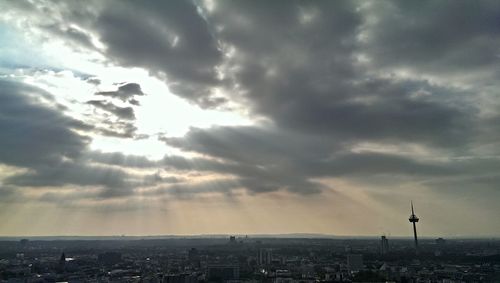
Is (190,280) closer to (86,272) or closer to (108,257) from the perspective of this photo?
(86,272)

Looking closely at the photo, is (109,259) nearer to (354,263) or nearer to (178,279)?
(178,279)

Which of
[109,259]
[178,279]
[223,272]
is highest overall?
[109,259]

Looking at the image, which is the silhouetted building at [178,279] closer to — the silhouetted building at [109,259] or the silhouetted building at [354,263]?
the silhouetted building at [354,263]

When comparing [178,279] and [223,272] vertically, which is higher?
[178,279]

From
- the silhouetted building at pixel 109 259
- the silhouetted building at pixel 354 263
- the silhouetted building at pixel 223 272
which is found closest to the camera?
the silhouetted building at pixel 223 272

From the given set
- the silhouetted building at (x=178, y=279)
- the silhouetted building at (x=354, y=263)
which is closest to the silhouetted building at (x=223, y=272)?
→ the silhouetted building at (x=178, y=279)

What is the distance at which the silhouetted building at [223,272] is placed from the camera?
99812 millimetres

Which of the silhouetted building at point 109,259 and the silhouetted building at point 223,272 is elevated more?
the silhouetted building at point 109,259

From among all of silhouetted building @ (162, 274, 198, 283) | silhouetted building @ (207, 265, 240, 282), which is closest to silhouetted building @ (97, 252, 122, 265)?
silhouetted building @ (207, 265, 240, 282)

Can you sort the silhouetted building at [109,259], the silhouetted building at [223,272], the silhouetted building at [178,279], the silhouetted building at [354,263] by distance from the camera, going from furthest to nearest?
the silhouetted building at [109,259]
the silhouetted building at [354,263]
the silhouetted building at [223,272]
the silhouetted building at [178,279]

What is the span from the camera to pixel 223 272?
4072 inches

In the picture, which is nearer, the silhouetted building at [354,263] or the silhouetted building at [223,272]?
the silhouetted building at [223,272]

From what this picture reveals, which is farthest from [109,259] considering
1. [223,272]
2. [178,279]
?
[178,279]

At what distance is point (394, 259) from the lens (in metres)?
142
